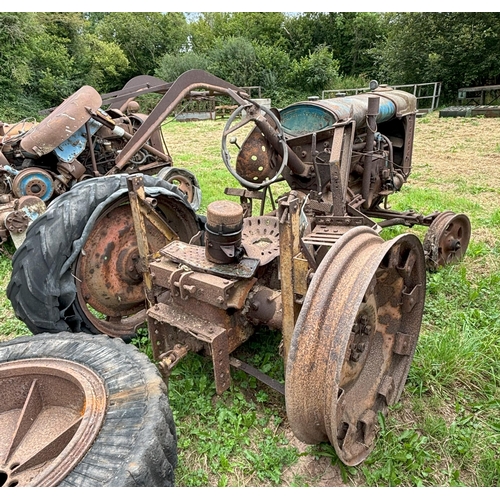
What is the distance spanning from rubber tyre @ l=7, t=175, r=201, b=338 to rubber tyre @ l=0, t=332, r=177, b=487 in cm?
29

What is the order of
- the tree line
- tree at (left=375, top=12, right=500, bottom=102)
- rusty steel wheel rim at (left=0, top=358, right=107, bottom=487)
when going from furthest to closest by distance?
the tree line → tree at (left=375, top=12, right=500, bottom=102) → rusty steel wheel rim at (left=0, top=358, right=107, bottom=487)

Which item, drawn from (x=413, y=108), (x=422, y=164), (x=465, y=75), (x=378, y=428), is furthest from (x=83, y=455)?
(x=465, y=75)

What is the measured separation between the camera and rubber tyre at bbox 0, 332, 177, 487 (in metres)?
1.55

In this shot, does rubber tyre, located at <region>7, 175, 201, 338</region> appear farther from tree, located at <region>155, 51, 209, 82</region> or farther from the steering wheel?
tree, located at <region>155, 51, 209, 82</region>

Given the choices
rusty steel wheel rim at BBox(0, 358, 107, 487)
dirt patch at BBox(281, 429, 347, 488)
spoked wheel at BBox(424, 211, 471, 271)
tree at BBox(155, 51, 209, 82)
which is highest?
tree at BBox(155, 51, 209, 82)

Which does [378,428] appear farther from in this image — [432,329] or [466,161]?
[466,161]

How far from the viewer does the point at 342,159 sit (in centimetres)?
343

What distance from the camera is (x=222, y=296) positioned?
2.26 metres

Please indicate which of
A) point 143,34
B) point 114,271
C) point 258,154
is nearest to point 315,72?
point 143,34

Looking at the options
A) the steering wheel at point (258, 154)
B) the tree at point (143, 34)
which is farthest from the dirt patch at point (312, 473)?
the tree at point (143, 34)

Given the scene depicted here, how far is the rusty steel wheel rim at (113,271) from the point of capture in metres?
2.71

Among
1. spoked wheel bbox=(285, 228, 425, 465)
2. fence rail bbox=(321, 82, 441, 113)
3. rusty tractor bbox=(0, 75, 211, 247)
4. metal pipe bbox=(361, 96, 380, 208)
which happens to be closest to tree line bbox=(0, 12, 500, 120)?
fence rail bbox=(321, 82, 441, 113)

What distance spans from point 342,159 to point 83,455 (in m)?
2.70

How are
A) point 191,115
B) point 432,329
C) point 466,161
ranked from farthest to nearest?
point 191,115
point 466,161
point 432,329
